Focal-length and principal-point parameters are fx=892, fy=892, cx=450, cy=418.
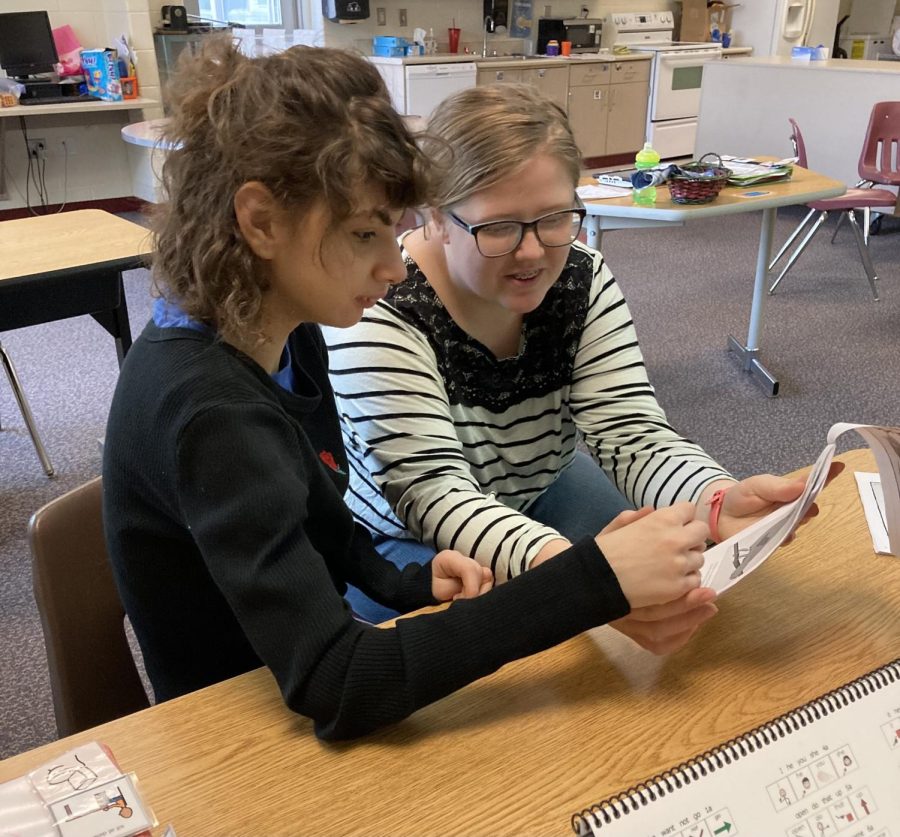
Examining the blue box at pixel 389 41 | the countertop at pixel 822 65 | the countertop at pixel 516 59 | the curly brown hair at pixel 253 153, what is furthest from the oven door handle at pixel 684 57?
the curly brown hair at pixel 253 153

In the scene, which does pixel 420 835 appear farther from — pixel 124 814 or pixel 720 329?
pixel 720 329

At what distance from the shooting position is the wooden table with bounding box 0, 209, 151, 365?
2.10m

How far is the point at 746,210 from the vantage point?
2.80 metres

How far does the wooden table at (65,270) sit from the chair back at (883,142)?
3559mm

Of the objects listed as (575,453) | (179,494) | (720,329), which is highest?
(179,494)

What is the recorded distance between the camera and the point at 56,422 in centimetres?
299

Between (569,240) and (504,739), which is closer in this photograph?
(504,739)

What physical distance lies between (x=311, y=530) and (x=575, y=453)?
0.64 m

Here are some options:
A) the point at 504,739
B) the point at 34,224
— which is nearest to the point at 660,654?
the point at 504,739

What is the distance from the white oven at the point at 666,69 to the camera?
6.90 meters

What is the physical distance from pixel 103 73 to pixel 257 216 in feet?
16.4

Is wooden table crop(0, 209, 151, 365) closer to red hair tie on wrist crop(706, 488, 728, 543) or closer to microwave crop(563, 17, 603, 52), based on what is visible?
red hair tie on wrist crop(706, 488, 728, 543)

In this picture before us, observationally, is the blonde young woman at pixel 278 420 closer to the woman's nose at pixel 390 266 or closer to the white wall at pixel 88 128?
the woman's nose at pixel 390 266

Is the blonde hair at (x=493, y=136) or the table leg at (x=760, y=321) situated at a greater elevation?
the blonde hair at (x=493, y=136)
